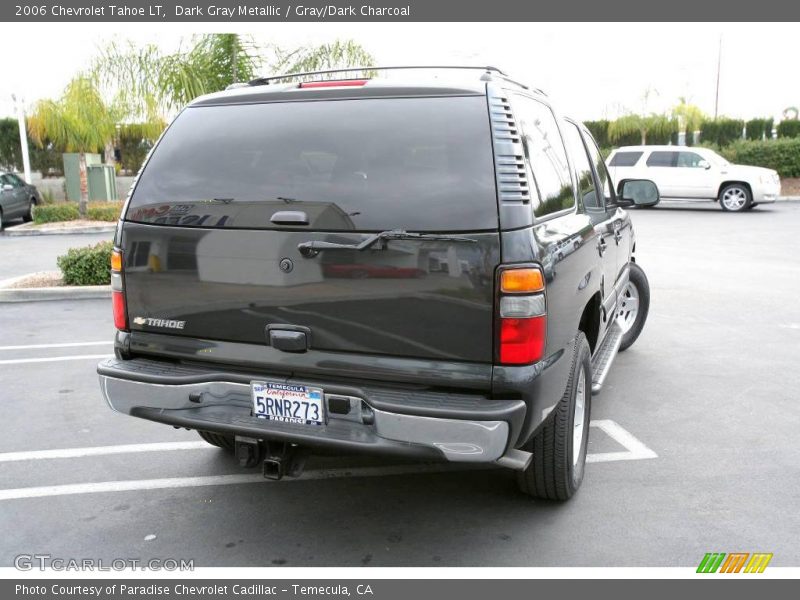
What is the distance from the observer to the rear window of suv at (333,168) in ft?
9.34

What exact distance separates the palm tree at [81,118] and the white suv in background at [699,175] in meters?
13.3

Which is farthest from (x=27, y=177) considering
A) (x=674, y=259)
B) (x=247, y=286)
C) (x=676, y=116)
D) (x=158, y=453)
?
(x=676, y=116)

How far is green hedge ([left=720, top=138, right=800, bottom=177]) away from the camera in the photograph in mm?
24359

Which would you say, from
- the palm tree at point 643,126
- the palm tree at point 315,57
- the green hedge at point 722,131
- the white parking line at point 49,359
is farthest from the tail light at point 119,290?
the green hedge at point 722,131

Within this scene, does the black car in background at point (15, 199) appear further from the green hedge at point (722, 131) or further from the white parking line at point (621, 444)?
the green hedge at point (722, 131)

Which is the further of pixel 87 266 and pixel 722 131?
pixel 722 131

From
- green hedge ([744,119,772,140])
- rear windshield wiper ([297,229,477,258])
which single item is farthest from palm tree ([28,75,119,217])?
green hedge ([744,119,772,140])

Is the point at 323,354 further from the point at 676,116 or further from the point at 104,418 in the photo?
the point at 676,116

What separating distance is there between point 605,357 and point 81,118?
1608cm

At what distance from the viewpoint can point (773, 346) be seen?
257 inches

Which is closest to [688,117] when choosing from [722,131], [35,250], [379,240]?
[722,131]

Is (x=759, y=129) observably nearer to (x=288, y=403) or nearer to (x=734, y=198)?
(x=734, y=198)

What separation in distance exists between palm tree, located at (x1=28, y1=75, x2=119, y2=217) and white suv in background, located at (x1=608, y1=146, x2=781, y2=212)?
1334 cm

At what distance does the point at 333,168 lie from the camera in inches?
118
